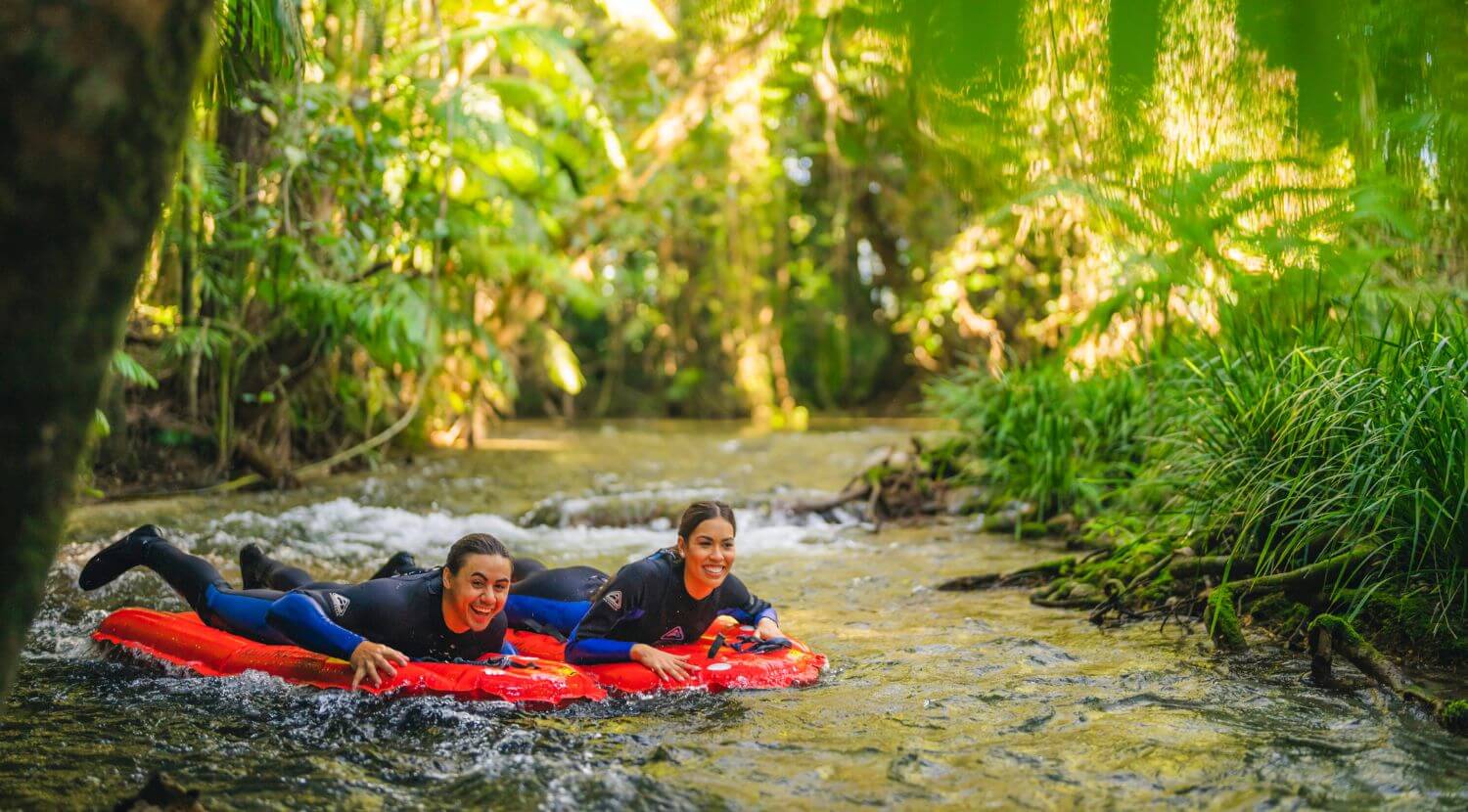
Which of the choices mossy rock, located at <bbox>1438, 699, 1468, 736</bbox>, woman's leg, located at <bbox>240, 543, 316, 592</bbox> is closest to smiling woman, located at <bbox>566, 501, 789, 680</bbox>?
woman's leg, located at <bbox>240, 543, 316, 592</bbox>

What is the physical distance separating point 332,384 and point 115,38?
8.63 m

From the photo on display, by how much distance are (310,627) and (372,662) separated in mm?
309

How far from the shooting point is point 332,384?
993 centimetres

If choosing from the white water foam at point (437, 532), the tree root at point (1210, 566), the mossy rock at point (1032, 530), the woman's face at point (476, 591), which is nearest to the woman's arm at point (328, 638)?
the woman's face at point (476, 591)

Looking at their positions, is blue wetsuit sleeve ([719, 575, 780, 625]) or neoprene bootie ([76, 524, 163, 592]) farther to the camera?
neoprene bootie ([76, 524, 163, 592])

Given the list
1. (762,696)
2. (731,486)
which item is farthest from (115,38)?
(731,486)

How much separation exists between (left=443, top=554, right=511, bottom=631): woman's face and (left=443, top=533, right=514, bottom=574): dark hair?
0.05ft

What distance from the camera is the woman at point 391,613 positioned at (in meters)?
4.04

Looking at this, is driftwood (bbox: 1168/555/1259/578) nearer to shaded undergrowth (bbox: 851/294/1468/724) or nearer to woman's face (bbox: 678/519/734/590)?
shaded undergrowth (bbox: 851/294/1468/724)

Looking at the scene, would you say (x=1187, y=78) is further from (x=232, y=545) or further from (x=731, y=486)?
(x=731, y=486)

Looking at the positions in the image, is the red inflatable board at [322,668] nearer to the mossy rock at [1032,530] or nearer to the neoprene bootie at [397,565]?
the neoprene bootie at [397,565]

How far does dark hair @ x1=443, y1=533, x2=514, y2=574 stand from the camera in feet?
13.6

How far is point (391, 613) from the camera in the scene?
427 centimetres

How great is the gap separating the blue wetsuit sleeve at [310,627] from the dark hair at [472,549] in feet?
1.29
